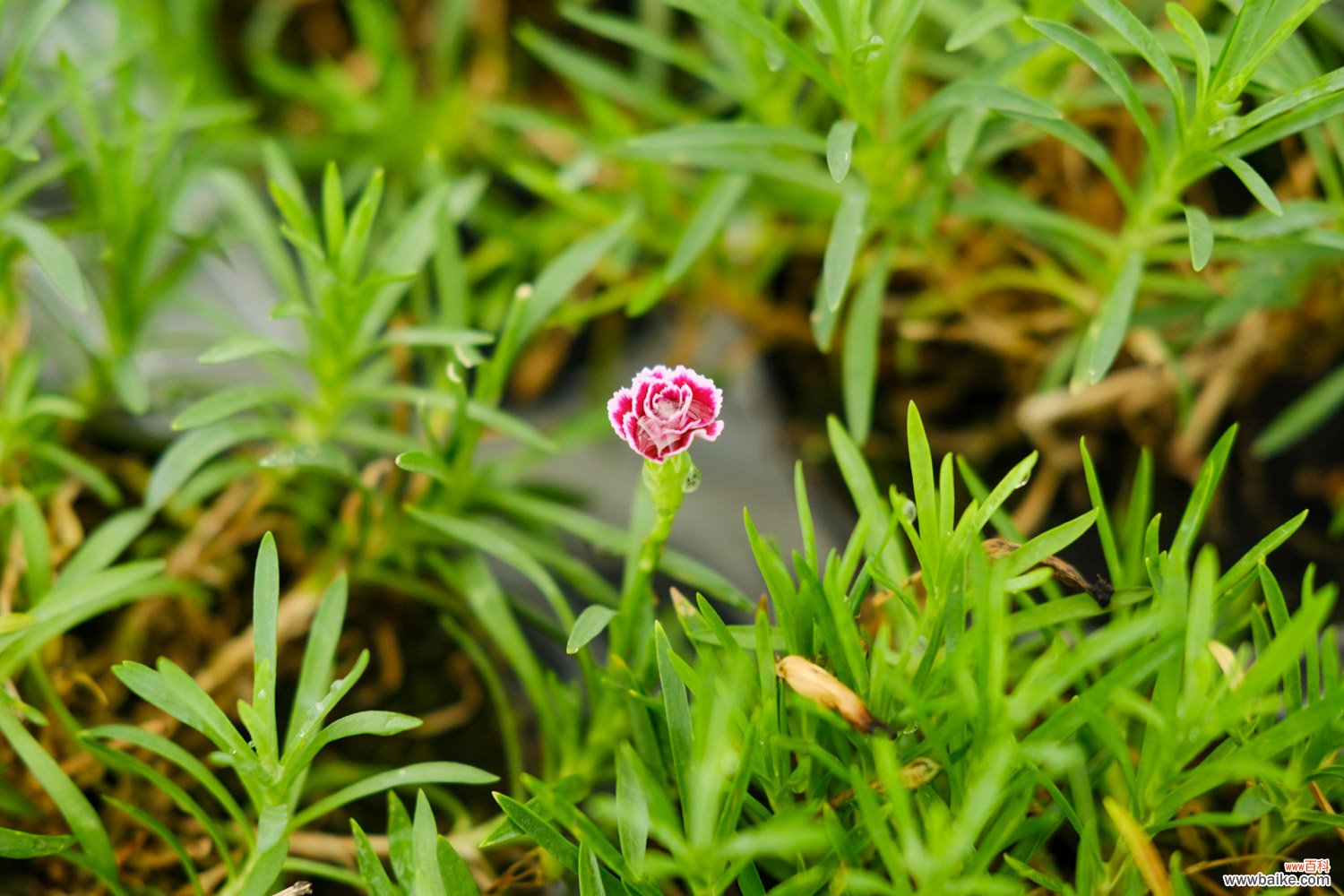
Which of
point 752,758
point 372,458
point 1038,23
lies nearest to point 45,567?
point 372,458

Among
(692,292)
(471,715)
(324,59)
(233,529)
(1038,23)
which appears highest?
(324,59)

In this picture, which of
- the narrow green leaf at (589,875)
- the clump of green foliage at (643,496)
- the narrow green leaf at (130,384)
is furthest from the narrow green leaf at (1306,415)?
the narrow green leaf at (130,384)

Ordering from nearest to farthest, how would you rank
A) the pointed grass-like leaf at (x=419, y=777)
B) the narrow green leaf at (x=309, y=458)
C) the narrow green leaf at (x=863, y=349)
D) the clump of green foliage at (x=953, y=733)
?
the clump of green foliage at (x=953, y=733) < the pointed grass-like leaf at (x=419, y=777) < the narrow green leaf at (x=309, y=458) < the narrow green leaf at (x=863, y=349)

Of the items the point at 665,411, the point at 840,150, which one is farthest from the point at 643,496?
the point at 840,150

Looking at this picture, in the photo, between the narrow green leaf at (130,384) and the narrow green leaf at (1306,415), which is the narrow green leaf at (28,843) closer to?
the narrow green leaf at (130,384)

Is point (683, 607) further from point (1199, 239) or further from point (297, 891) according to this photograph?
point (1199, 239)

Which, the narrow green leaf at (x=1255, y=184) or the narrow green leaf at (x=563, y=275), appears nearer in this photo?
the narrow green leaf at (x=1255, y=184)

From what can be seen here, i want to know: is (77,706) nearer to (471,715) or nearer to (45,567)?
(45,567)
